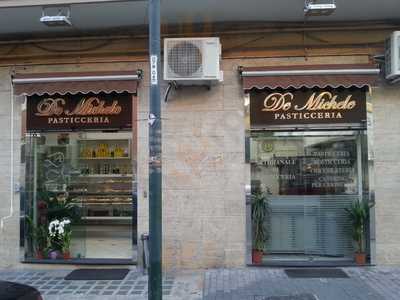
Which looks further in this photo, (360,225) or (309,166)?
(309,166)

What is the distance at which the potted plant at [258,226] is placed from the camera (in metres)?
8.23

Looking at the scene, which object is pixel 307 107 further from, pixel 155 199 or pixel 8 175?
pixel 8 175

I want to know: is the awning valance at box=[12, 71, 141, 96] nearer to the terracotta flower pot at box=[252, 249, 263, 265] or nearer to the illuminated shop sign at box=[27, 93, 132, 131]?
the illuminated shop sign at box=[27, 93, 132, 131]

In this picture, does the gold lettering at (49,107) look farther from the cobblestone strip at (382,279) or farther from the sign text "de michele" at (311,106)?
the cobblestone strip at (382,279)

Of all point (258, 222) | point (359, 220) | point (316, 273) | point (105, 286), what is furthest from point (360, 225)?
point (105, 286)

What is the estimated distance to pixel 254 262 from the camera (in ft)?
26.9

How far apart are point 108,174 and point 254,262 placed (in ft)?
10.0

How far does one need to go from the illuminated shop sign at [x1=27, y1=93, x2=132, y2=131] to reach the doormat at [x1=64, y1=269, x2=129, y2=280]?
8.13ft

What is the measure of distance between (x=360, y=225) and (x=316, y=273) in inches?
44.3

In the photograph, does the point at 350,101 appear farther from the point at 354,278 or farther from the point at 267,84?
the point at 354,278

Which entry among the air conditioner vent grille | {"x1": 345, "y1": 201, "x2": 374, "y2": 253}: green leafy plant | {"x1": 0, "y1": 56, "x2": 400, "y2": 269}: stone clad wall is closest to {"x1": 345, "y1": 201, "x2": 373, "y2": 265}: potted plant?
{"x1": 345, "y1": 201, "x2": 374, "y2": 253}: green leafy plant

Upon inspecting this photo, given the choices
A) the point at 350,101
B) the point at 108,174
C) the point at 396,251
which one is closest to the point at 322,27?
the point at 350,101

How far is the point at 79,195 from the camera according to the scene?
9.00m

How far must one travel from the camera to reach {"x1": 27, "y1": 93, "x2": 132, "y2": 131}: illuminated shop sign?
8.55 metres
